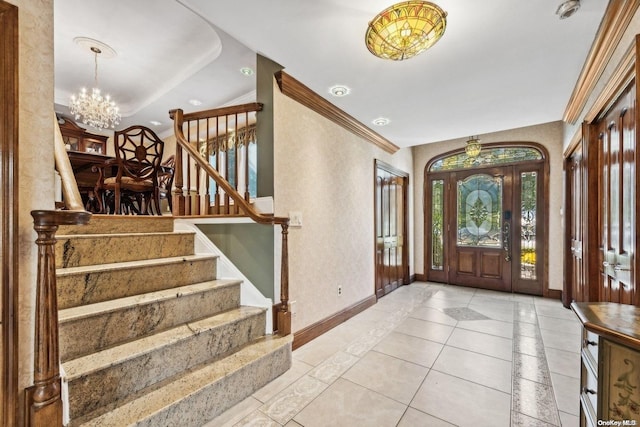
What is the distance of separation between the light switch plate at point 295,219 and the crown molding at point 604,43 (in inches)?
98.8

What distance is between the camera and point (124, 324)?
1.72 meters

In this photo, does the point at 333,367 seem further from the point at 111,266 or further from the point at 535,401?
the point at 111,266

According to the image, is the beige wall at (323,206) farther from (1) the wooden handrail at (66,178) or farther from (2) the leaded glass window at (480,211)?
(2) the leaded glass window at (480,211)

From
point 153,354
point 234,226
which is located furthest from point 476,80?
point 153,354

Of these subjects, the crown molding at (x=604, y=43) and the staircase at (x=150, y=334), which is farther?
the crown molding at (x=604, y=43)

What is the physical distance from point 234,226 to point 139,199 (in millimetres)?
2182

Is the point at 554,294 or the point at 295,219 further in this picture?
the point at 554,294

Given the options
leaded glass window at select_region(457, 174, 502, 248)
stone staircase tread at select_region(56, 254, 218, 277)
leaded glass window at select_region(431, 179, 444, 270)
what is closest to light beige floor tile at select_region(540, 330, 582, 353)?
leaded glass window at select_region(457, 174, 502, 248)

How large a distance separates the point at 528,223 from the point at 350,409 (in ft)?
13.8

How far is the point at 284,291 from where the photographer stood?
7.70 ft

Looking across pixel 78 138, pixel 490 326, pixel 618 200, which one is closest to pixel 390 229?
pixel 490 326

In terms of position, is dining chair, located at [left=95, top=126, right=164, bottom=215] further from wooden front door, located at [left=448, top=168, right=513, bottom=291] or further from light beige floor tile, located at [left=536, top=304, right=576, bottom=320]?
light beige floor tile, located at [left=536, top=304, right=576, bottom=320]

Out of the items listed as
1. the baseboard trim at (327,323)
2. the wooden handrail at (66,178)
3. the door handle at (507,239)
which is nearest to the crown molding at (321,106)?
the wooden handrail at (66,178)

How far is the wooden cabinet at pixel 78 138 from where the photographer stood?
4.81 metres
